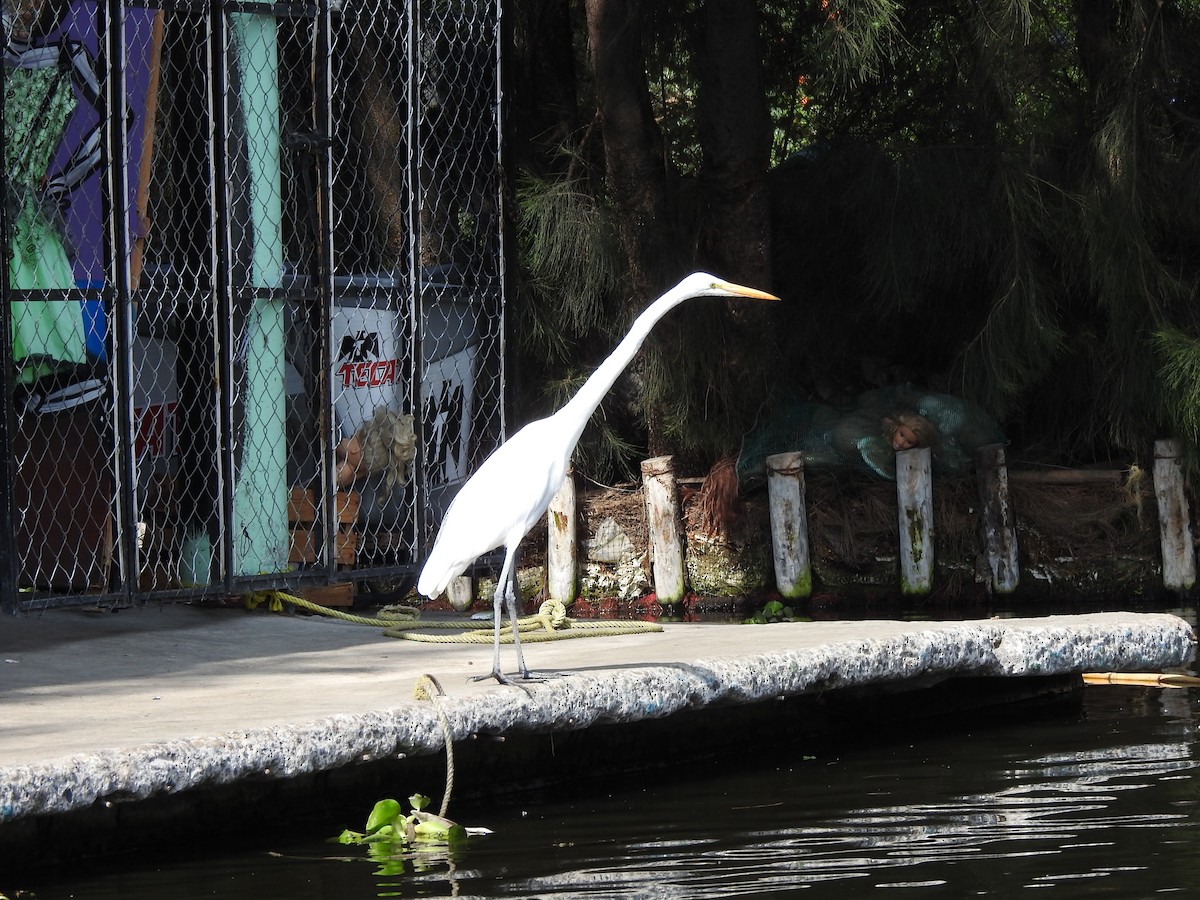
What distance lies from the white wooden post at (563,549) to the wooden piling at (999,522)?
2.89m

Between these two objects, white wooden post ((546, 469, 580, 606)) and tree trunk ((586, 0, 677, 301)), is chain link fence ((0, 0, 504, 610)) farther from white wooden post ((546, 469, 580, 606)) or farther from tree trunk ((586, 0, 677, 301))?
white wooden post ((546, 469, 580, 606))

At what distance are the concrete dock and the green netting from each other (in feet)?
14.5

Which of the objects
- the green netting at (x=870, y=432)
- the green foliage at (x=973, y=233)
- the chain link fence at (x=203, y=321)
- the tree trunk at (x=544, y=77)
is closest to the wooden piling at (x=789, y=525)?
the green netting at (x=870, y=432)

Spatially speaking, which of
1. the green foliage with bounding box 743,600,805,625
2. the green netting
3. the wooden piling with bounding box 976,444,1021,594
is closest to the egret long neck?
the green foliage with bounding box 743,600,805,625

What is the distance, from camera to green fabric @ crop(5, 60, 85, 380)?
22.6ft

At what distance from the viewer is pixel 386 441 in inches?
315

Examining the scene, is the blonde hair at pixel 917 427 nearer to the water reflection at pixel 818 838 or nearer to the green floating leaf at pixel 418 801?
the water reflection at pixel 818 838

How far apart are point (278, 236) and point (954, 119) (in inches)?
242

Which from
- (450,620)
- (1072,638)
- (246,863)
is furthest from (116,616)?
(1072,638)

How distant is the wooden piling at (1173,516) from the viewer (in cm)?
1109

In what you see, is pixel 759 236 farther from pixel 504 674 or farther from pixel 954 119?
pixel 504 674

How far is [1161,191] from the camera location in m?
11.0

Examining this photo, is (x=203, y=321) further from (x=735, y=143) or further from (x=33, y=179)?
(x=735, y=143)

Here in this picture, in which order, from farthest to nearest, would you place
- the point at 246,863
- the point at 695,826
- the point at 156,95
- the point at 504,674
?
the point at 156,95, the point at 504,674, the point at 695,826, the point at 246,863
